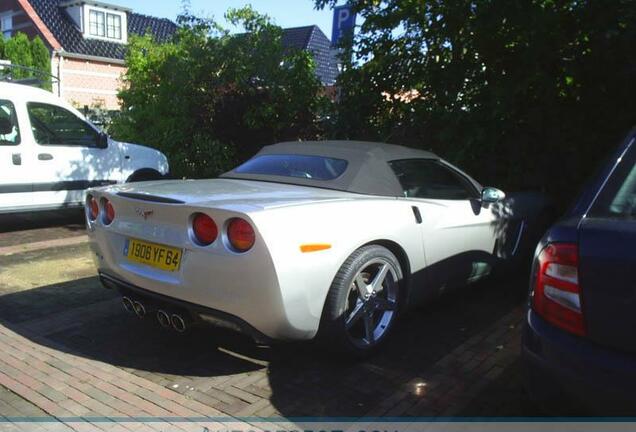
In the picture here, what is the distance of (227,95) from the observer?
1032 centimetres

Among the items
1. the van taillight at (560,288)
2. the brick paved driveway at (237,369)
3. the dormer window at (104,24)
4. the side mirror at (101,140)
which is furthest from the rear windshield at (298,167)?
the dormer window at (104,24)

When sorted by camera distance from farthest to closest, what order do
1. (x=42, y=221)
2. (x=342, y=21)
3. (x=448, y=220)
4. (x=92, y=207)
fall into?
(x=42, y=221)
(x=342, y=21)
(x=448, y=220)
(x=92, y=207)

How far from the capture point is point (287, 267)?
10.8 feet

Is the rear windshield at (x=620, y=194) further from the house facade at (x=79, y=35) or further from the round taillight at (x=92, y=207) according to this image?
the house facade at (x=79, y=35)

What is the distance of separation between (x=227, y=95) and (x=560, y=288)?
8.61 meters

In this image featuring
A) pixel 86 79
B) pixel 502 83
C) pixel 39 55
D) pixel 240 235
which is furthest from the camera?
pixel 86 79

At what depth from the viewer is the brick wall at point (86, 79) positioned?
3047cm

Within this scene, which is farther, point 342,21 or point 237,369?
point 342,21

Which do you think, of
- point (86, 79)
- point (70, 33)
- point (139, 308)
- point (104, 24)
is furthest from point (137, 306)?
point (104, 24)

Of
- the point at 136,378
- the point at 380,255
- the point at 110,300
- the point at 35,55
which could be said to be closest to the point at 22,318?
the point at 110,300

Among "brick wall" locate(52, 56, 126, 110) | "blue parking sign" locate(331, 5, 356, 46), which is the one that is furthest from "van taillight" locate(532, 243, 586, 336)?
"brick wall" locate(52, 56, 126, 110)

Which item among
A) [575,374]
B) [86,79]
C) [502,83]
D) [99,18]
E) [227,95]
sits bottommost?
[575,374]

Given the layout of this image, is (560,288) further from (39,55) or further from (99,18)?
(99,18)

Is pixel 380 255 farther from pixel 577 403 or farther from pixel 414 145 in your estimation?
pixel 414 145
